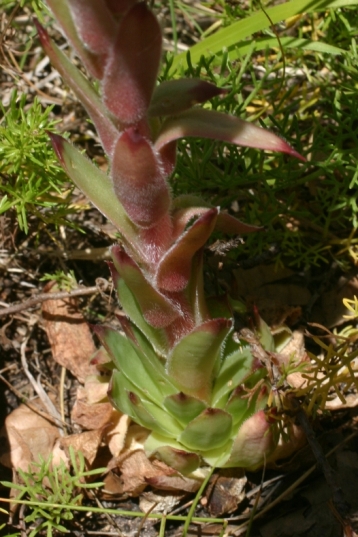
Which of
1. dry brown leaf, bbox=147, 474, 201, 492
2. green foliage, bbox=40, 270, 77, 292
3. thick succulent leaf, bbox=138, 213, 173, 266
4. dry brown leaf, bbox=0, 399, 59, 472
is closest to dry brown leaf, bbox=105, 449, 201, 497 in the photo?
dry brown leaf, bbox=147, 474, 201, 492

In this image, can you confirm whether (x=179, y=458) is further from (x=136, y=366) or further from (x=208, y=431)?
(x=136, y=366)

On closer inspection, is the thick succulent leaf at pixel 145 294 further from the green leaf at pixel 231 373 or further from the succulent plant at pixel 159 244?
the green leaf at pixel 231 373

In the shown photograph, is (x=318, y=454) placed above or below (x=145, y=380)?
below

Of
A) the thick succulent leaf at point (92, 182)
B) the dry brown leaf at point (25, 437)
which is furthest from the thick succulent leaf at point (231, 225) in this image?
the dry brown leaf at point (25, 437)

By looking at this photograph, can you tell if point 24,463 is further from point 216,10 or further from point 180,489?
point 216,10

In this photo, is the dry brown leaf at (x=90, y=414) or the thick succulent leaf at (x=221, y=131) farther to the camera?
the dry brown leaf at (x=90, y=414)

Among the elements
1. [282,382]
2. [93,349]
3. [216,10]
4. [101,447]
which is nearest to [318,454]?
[282,382]

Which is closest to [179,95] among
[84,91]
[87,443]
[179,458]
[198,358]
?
[84,91]
